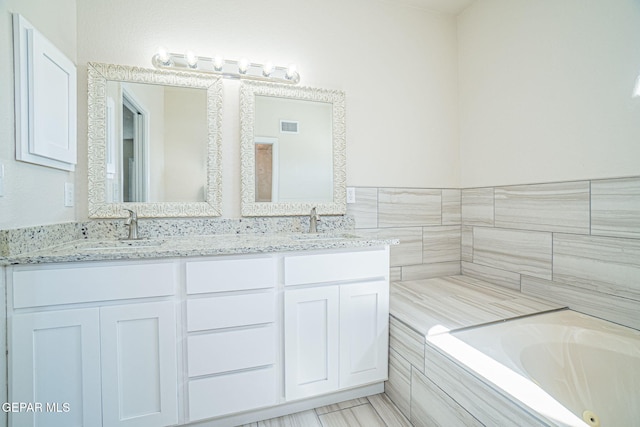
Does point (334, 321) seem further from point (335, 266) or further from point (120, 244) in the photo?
point (120, 244)

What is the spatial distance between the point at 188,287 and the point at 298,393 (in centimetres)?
79

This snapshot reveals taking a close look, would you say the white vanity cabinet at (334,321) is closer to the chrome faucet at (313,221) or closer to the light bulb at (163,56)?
the chrome faucet at (313,221)

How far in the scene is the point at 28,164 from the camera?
4.26 ft

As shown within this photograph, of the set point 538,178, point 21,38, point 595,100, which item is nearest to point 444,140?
point 538,178

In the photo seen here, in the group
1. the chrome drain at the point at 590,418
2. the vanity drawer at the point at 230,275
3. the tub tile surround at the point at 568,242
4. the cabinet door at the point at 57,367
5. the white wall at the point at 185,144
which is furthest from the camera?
the white wall at the point at 185,144

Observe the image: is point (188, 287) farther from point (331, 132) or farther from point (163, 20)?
point (163, 20)

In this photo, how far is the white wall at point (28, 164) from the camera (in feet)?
3.84

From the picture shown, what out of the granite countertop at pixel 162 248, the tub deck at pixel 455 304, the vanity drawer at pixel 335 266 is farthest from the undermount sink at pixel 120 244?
the tub deck at pixel 455 304

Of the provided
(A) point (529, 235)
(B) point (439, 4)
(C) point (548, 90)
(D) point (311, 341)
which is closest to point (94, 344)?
(D) point (311, 341)

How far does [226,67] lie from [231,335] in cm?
158

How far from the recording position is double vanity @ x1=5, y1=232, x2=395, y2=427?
1184 millimetres

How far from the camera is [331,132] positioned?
210 cm

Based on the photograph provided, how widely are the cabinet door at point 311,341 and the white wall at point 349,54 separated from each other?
772 mm

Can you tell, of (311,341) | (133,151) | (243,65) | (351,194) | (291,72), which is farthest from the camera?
(351,194)
